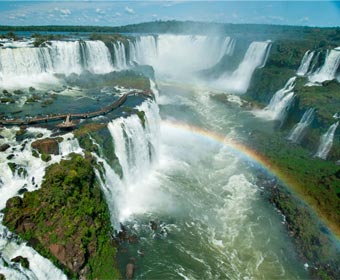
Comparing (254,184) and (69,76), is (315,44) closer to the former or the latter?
(254,184)

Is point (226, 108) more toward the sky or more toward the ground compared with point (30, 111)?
more toward the ground

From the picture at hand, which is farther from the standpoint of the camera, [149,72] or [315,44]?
[315,44]

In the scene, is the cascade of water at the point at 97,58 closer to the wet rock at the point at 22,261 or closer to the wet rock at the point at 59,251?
the wet rock at the point at 59,251

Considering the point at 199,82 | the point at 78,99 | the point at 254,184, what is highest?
the point at 78,99

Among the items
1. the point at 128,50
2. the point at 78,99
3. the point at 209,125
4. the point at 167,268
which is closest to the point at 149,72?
the point at 128,50

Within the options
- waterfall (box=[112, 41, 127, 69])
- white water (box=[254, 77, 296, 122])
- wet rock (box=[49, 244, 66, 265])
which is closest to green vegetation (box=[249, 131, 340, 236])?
white water (box=[254, 77, 296, 122])
